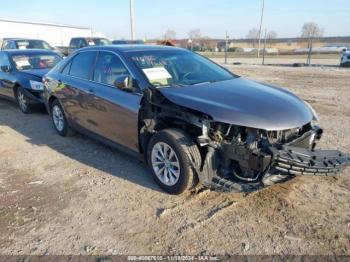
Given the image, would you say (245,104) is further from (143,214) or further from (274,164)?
(143,214)

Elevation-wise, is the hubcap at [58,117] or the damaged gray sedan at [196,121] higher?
the damaged gray sedan at [196,121]

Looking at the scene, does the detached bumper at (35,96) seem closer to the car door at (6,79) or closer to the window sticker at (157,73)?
the car door at (6,79)

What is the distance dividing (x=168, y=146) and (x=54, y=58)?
6469 mm

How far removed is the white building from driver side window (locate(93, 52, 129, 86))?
1984 inches

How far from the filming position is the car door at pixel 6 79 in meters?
8.17

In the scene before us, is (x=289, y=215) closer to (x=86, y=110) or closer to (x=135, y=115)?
(x=135, y=115)

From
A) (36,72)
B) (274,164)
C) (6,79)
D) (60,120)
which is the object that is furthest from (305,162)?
(6,79)

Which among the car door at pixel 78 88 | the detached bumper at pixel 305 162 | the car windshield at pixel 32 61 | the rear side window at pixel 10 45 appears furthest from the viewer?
the rear side window at pixel 10 45

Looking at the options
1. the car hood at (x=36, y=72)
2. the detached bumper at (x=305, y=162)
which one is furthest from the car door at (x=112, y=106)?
the car hood at (x=36, y=72)

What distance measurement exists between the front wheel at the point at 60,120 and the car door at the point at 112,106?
1190 mm

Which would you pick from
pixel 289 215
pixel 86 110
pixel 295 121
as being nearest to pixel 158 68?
pixel 86 110

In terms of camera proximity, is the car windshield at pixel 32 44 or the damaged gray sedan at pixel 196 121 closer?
the damaged gray sedan at pixel 196 121

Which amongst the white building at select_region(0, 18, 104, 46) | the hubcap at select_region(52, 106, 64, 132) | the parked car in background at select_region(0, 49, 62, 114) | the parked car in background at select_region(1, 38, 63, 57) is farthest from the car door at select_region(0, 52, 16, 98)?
the white building at select_region(0, 18, 104, 46)

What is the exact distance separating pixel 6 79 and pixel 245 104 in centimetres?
724
